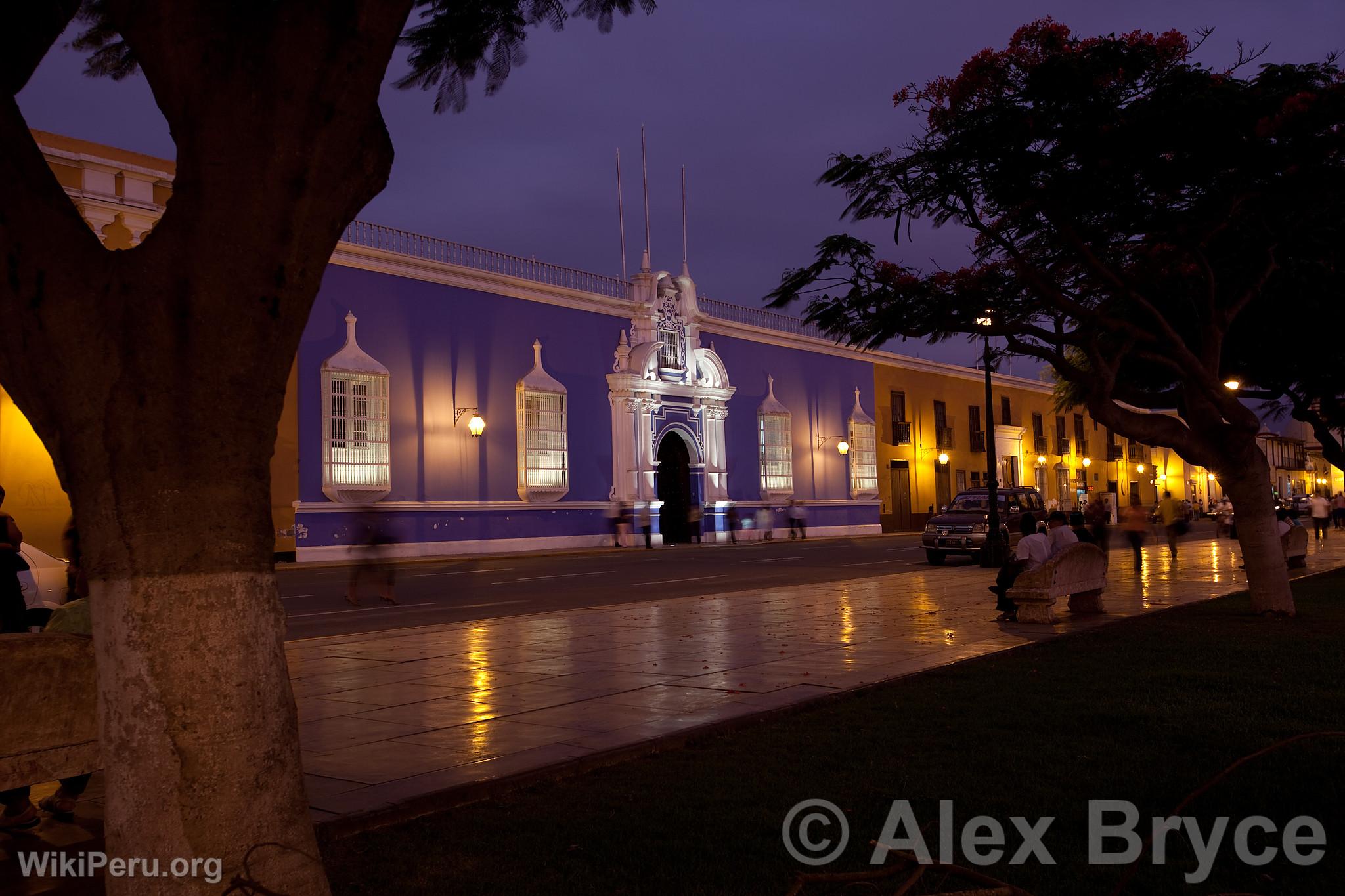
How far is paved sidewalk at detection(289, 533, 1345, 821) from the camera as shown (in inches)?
247

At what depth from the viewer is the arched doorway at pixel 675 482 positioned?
124ft

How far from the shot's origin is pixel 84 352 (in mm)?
3240

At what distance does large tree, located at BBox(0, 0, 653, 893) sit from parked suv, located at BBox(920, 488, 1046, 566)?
69.4 ft

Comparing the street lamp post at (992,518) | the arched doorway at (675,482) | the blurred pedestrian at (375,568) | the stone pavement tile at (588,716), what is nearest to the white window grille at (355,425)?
the blurred pedestrian at (375,568)

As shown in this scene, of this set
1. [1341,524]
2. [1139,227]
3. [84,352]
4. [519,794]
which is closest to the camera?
[84,352]

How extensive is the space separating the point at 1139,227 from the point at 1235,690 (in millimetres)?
5836

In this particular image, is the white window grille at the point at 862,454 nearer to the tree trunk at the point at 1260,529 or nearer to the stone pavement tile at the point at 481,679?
the tree trunk at the point at 1260,529

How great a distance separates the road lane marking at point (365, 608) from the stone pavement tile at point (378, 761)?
8349mm

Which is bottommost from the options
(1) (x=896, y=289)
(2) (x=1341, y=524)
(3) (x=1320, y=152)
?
(2) (x=1341, y=524)

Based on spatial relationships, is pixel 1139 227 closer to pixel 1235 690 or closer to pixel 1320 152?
pixel 1320 152

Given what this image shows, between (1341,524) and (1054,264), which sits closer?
(1054,264)

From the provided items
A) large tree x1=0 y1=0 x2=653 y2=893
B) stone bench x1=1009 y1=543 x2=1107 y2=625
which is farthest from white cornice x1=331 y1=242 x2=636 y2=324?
large tree x1=0 y1=0 x2=653 y2=893

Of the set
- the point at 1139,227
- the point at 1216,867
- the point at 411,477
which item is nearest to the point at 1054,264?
the point at 1139,227

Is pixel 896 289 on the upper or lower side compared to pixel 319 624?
upper
